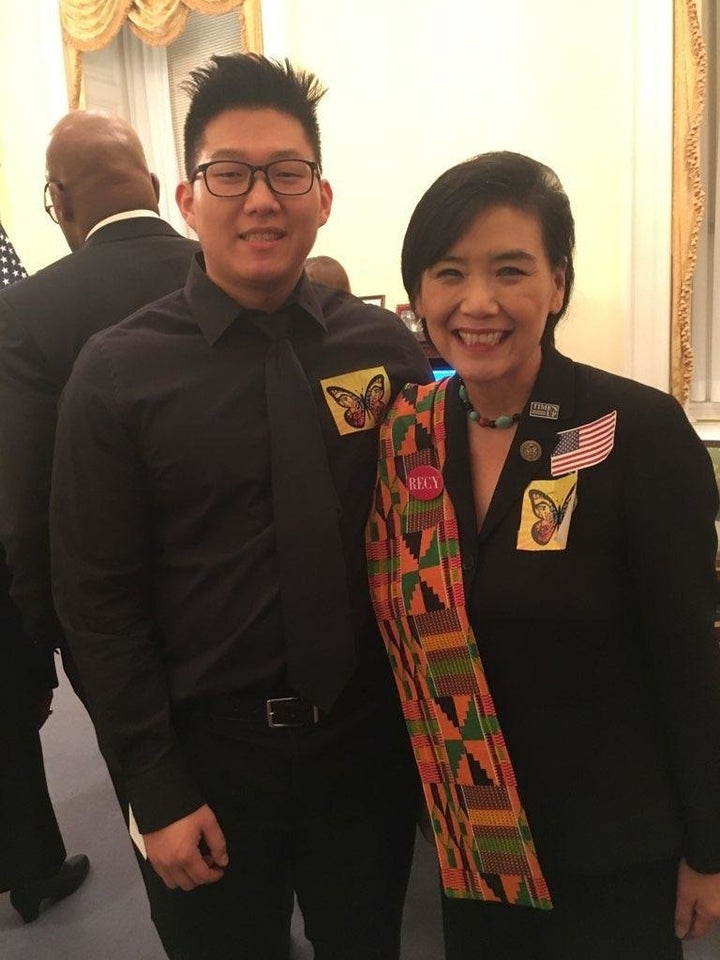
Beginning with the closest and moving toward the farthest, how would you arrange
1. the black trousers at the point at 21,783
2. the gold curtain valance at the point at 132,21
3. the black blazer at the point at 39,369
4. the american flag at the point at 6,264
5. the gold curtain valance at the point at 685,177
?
the black blazer at the point at 39,369
the black trousers at the point at 21,783
the american flag at the point at 6,264
the gold curtain valance at the point at 685,177
the gold curtain valance at the point at 132,21

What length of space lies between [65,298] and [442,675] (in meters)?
0.93

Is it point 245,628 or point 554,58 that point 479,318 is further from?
point 554,58

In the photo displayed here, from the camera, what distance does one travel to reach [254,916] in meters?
1.17

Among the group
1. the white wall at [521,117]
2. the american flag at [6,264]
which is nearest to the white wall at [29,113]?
the white wall at [521,117]

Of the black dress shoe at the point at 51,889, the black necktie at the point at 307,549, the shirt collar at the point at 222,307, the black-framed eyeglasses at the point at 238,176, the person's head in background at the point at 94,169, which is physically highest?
the person's head in background at the point at 94,169

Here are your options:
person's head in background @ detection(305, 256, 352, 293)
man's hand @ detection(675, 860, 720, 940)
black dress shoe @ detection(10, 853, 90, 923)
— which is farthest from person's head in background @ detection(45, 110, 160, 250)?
black dress shoe @ detection(10, 853, 90, 923)

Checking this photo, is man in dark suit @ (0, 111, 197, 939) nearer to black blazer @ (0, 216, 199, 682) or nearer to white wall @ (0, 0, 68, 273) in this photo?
black blazer @ (0, 216, 199, 682)

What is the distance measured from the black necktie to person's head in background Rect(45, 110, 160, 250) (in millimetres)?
700

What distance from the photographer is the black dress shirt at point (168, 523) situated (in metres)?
1.04

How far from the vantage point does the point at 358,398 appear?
3.71 feet

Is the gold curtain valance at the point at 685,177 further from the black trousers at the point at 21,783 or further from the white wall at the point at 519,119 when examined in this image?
the black trousers at the point at 21,783

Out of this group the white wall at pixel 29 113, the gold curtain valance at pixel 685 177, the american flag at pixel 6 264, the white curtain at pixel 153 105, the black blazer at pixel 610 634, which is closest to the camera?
the black blazer at pixel 610 634

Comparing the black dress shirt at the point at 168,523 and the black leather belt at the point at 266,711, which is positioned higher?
the black dress shirt at the point at 168,523

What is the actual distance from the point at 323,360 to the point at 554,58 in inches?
97.8
